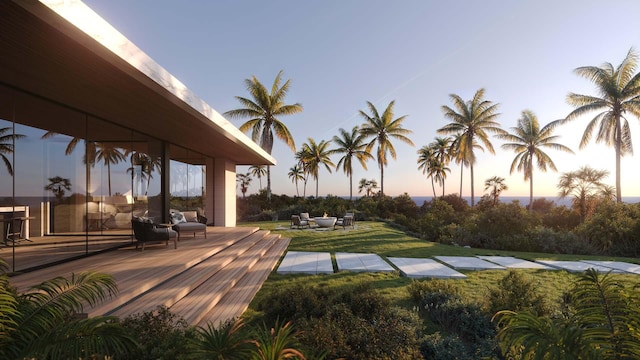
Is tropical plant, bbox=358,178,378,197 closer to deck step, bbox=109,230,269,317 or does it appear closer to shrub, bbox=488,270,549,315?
deck step, bbox=109,230,269,317

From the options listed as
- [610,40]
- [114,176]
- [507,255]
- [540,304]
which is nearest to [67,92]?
[114,176]

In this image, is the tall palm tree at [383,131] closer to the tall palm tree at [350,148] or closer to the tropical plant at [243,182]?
the tall palm tree at [350,148]

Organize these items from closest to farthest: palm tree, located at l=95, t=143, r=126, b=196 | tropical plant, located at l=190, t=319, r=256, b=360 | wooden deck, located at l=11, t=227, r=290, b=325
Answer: tropical plant, located at l=190, t=319, r=256, b=360 → wooden deck, located at l=11, t=227, r=290, b=325 → palm tree, located at l=95, t=143, r=126, b=196

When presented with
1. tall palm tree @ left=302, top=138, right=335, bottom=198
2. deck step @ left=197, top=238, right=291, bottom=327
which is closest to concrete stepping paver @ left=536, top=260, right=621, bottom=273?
deck step @ left=197, top=238, right=291, bottom=327

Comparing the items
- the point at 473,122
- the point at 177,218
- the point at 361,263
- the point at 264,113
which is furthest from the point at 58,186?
the point at 473,122

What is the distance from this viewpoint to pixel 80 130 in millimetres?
7160

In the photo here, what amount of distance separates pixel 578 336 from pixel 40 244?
29.9ft

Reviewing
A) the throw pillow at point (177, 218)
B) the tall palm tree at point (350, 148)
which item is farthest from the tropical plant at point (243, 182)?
the throw pillow at point (177, 218)

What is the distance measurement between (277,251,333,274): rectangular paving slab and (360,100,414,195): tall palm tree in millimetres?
19785

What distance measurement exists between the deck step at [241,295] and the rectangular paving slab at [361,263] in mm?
1877

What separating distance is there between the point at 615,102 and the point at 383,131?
16.1m

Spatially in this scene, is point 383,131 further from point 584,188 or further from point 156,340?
point 156,340

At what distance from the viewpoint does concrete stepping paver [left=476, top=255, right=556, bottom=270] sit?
26.1 ft

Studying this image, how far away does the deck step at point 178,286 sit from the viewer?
407cm
